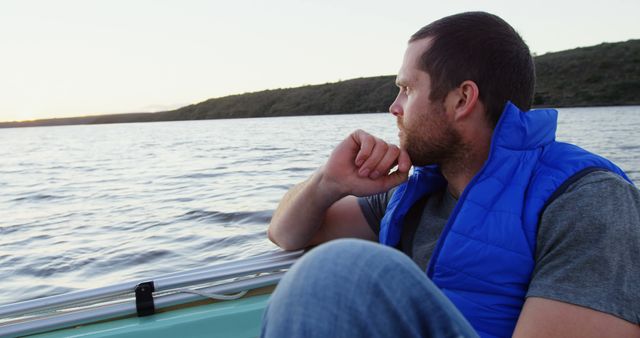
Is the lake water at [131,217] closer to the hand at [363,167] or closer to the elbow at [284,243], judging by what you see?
the elbow at [284,243]

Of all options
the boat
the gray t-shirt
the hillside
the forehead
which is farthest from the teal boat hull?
the hillside

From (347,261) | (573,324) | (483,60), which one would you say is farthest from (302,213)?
(347,261)

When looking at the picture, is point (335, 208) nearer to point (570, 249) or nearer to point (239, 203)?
point (570, 249)

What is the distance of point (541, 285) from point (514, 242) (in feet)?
0.48

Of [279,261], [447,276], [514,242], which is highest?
[514,242]

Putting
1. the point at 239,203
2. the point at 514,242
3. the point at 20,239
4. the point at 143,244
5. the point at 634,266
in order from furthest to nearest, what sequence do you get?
the point at 239,203, the point at 20,239, the point at 143,244, the point at 514,242, the point at 634,266

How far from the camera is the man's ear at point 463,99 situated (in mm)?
1763

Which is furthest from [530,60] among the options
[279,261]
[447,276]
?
[279,261]

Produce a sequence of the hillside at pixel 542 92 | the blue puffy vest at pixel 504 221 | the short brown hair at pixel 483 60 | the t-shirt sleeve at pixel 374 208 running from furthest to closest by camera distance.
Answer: the hillside at pixel 542 92
the t-shirt sleeve at pixel 374 208
the short brown hair at pixel 483 60
the blue puffy vest at pixel 504 221

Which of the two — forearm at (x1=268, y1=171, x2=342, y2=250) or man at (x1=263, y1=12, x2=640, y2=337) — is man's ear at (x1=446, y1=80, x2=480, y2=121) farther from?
forearm at (x1=268, y1=171, x2=342, y2=250)

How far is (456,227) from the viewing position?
1.54 meters

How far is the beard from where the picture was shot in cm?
184

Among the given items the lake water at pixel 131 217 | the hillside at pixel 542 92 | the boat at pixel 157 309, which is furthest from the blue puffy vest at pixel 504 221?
the hillside at pixel 542 92

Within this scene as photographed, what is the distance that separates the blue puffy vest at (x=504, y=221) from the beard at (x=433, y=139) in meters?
0.26
